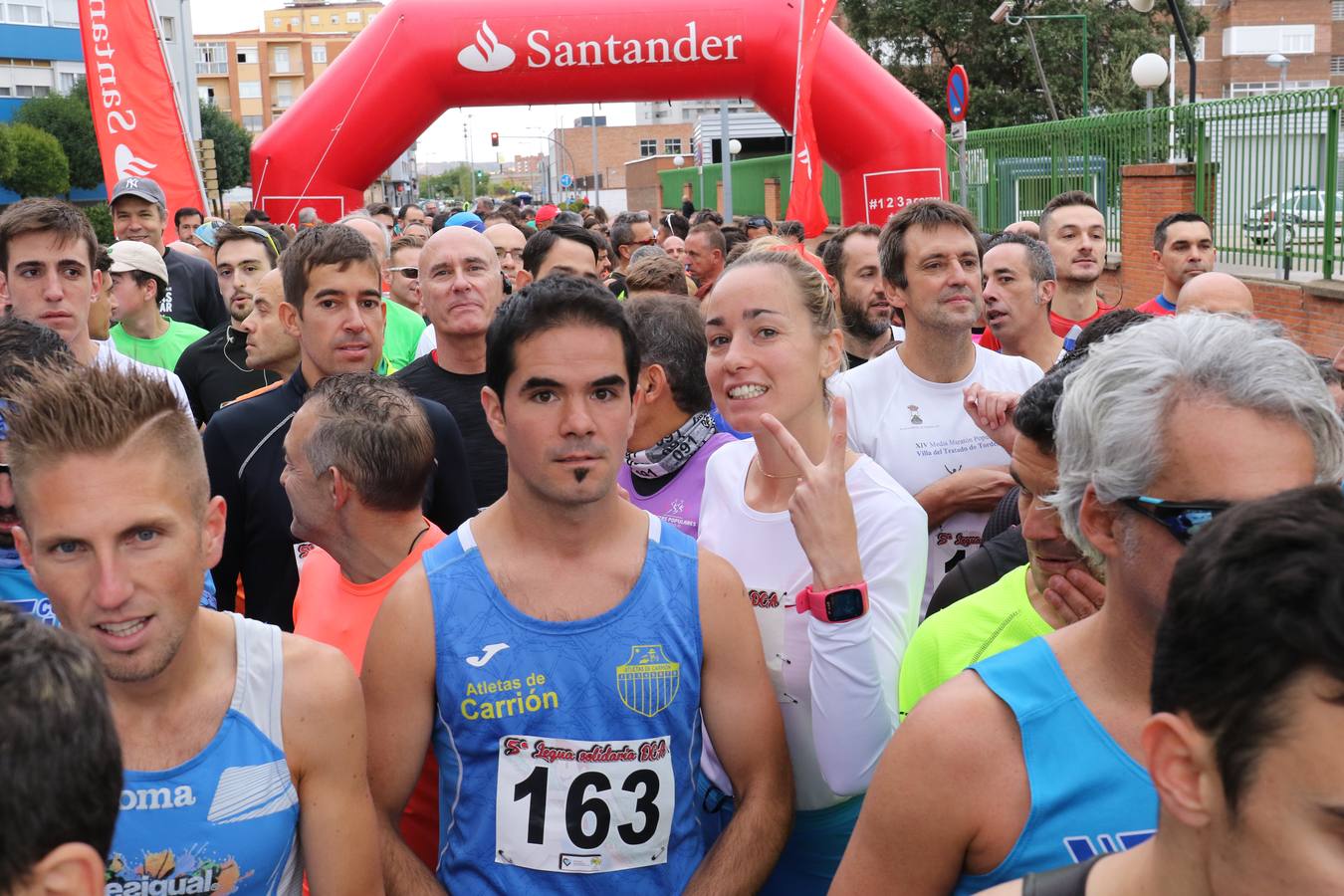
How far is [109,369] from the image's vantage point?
2.41 metres

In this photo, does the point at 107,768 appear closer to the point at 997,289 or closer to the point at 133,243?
the point at 997,289

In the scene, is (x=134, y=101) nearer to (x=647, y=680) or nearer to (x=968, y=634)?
(x=647, y=680)

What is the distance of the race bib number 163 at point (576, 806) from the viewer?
2.44 meters

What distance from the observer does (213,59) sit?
380ft

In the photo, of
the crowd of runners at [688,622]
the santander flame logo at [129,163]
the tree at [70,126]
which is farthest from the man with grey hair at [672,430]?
the tree at [70,126]

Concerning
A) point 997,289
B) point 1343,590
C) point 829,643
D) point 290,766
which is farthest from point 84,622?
point 997,289

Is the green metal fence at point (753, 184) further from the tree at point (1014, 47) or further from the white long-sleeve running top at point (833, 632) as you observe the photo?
the white long-sleeve running top at point (833, 632)

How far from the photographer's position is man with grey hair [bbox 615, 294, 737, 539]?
3.70 m

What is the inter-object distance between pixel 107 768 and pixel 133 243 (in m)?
5.73

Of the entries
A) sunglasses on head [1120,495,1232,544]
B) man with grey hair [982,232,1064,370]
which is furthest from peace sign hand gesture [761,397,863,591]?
man with grey hair [982,232,1064,370]

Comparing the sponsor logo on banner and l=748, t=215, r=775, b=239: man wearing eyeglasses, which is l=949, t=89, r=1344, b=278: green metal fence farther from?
the sponsor logo on banner

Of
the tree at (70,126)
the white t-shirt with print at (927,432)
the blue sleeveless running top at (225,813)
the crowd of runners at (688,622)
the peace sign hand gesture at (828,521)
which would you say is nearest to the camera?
the crowd of runners at (688,622)

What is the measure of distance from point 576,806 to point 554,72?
481 inches

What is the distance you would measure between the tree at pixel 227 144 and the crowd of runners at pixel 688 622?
6071 centimetres
